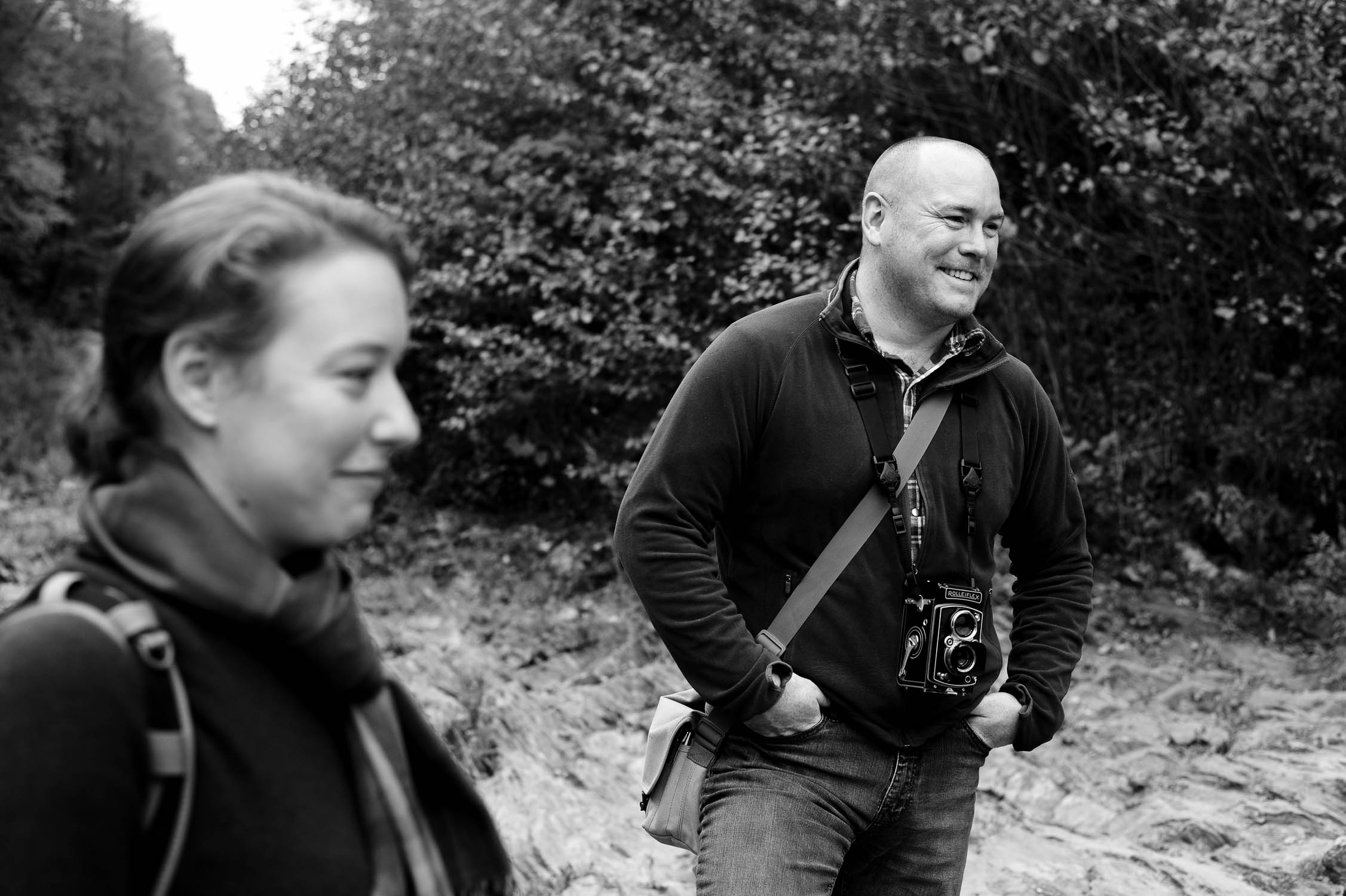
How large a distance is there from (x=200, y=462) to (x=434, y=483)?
10.8 meters

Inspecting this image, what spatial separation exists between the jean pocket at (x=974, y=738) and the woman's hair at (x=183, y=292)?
6.49 feet

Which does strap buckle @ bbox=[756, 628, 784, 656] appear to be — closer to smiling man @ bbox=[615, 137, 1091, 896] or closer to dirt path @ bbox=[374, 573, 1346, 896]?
smiling man @ bbox=[615, 137, 1091, 896]

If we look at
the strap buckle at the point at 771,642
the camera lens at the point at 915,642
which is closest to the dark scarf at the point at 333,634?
the strap buckle at the point at 771,642

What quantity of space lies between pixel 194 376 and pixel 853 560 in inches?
65.1

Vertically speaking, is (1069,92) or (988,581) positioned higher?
(1069,92)

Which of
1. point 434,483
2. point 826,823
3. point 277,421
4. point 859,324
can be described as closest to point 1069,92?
point 434,483

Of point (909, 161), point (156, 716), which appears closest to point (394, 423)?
point (156, 716)

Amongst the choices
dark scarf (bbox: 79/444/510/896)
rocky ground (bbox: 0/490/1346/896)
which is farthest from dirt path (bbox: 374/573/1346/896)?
Answer: dark scarf (bbox: 79/444/510/896)

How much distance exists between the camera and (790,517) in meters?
2.78

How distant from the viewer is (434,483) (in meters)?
12.0

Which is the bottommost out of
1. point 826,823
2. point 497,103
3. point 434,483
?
point 434,483

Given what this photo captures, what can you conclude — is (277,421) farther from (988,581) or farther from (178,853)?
(988,581)

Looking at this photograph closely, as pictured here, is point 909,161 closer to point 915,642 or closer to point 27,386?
point 915,642

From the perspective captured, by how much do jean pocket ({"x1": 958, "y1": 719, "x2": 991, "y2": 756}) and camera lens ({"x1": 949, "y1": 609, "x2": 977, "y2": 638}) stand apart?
246 mm
